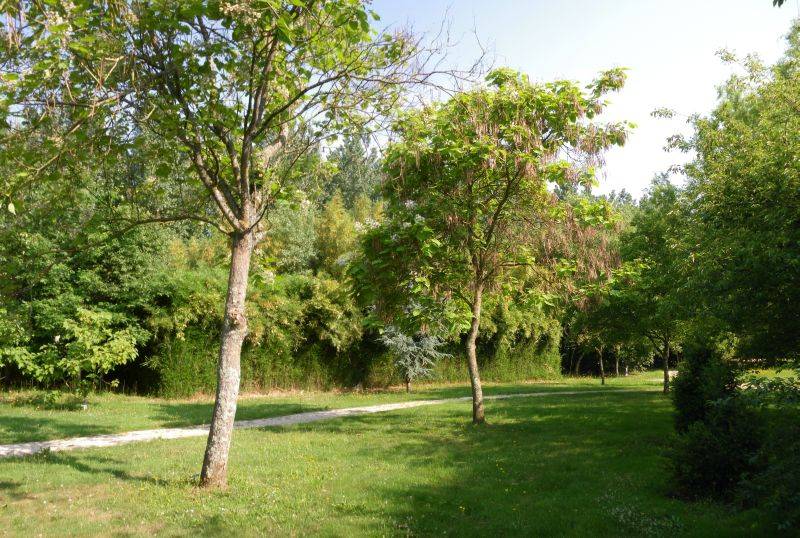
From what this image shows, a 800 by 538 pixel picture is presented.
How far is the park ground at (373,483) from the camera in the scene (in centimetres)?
577

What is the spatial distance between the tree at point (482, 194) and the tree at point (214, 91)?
7.10 ft

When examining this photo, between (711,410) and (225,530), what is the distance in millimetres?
5646

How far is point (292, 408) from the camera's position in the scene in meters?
16.0

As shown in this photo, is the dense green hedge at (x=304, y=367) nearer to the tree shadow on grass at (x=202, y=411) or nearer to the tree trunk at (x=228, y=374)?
the tree shadow on grass at (x=202, y=411)

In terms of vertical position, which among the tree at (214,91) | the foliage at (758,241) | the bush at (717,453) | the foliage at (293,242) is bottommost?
the bush at (717,453)

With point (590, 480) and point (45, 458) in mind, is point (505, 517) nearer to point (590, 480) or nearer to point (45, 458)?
point (590, 480)

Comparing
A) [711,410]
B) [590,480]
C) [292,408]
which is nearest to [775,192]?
[711,410]

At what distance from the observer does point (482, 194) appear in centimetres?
1213

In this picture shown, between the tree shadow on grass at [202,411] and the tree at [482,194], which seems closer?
the tree at [482,194]

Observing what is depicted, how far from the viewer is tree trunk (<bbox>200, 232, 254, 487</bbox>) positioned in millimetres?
7062

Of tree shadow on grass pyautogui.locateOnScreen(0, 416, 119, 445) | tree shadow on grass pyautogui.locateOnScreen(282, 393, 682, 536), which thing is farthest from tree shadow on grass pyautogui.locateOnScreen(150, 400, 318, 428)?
tree shadow on grass pyautogui.locateOnScreen(282, 393, 682, 536)

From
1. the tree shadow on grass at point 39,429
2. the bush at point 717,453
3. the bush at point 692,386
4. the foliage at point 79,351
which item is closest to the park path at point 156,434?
the tree shadow on grass at point 39,429

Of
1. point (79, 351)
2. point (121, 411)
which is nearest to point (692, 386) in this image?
point (121, 411)

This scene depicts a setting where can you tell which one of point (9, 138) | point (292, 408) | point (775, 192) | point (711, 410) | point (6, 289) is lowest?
point (292, 408)
